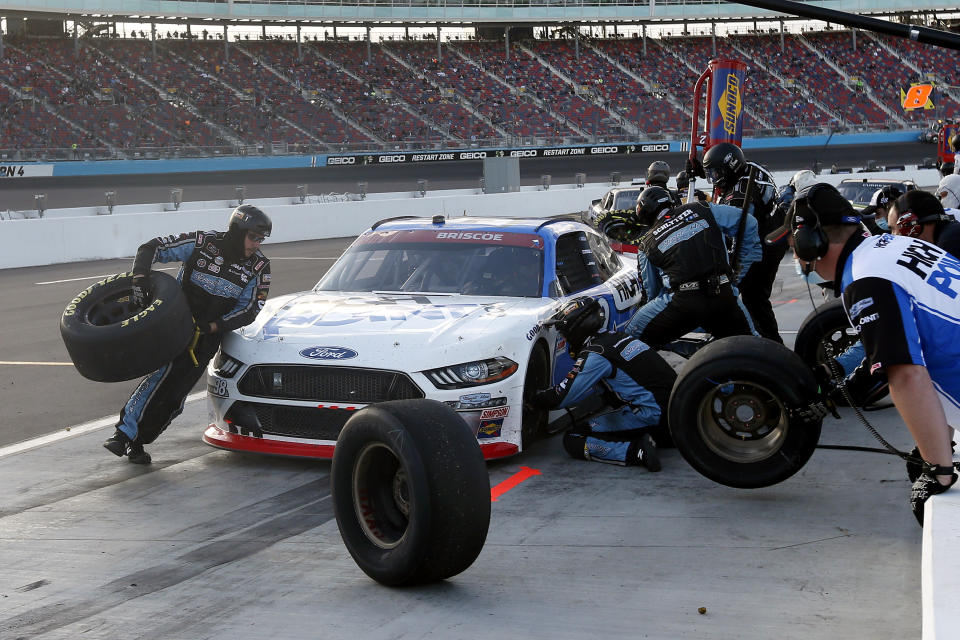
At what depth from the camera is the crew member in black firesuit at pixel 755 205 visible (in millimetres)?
8453

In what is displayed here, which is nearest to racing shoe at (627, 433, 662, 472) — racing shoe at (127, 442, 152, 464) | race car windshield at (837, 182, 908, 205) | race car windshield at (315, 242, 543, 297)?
Result: race car windshield at (315, 242, 543, 297)

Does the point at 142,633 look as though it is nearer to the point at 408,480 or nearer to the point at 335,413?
the point at 408,480

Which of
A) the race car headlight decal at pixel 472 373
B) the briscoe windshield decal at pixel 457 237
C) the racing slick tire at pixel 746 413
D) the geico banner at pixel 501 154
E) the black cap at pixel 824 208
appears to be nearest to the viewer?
the black cap at pixel 824 208

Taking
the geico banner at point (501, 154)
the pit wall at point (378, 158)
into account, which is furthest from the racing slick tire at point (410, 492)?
the geico banner at point (501, 154)

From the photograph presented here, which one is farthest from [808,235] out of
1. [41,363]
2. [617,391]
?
[41,363]

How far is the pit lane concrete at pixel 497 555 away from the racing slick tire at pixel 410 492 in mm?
156

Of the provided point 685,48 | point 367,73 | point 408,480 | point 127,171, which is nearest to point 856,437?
point 408,480

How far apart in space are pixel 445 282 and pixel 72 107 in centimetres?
4229

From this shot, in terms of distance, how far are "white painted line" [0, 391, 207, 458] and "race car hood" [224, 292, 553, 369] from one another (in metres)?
1.56

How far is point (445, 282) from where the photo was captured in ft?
25.0

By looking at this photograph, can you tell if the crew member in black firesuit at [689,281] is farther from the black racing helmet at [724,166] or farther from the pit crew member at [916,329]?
the pit crew member at [916,329]

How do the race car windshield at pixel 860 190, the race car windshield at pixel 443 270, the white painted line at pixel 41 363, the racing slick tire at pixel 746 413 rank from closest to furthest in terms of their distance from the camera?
the racing slick tire at pixel 746 413 → the race car windshield at pixel 443 270 → the white painted line at pixel 41 363 → the race car windshield at pixel 860 190

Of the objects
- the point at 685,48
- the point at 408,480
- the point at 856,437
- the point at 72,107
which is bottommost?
the point at 856,437

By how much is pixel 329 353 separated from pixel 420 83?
2031 inches
